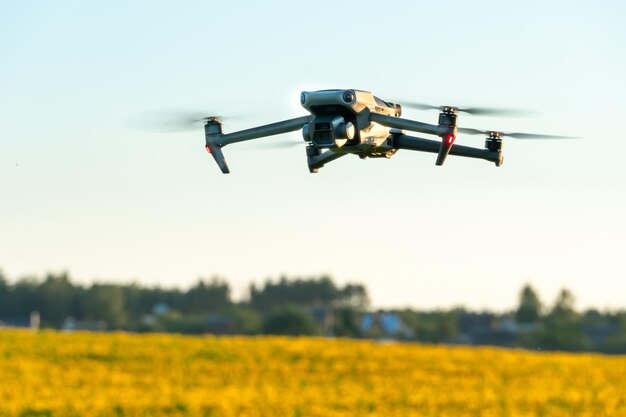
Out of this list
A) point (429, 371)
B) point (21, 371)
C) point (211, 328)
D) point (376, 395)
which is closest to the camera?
point (376, 395)

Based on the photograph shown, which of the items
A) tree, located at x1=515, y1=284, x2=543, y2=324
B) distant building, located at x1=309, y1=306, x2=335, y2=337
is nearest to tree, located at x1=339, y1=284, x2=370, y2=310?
tree, located at x1=515, y1=284, x2=543, y2=324

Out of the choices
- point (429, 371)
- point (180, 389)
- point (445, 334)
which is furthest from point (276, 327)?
point (180, 389)

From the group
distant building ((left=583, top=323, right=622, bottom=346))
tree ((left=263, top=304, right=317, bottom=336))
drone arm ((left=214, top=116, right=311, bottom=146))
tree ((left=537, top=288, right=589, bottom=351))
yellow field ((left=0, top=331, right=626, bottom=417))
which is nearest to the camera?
drone arm ((left=214, top=116, right=311, bottom=146))

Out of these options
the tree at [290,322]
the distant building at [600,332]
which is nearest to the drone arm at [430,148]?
the tree at [290,322]

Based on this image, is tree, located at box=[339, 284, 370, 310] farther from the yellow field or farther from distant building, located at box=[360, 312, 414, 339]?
the yellow field

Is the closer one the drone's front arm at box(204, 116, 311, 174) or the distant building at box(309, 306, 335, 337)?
the drone's front arm at box(204, 116, 311, 174)

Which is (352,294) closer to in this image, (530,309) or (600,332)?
(530,309)

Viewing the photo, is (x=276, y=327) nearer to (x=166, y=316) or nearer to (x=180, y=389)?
(x=166, y=316)
